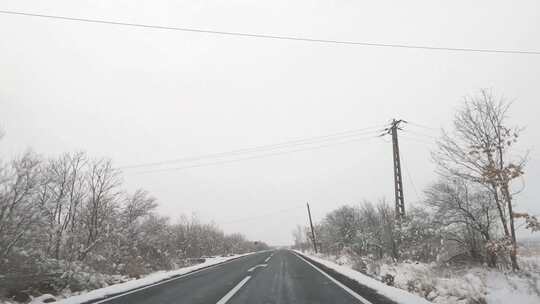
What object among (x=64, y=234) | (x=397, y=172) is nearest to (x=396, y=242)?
(x=397, y=172)

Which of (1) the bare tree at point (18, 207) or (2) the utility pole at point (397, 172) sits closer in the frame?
(1) the bare tree at point (18, 207)

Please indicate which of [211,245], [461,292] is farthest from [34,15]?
[211,245]

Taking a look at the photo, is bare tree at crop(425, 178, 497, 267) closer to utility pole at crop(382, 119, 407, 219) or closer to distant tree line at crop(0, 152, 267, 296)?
utility pole at crop(382, 119, 407, 219)

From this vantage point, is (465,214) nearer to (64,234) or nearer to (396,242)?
(396,242)

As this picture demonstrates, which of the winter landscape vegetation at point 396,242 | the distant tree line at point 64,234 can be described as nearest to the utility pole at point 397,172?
the winter landscape vegetation at point 396,242

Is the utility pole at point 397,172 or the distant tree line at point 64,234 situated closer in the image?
the distant tree line at point 64,234

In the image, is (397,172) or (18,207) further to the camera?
(397,172)

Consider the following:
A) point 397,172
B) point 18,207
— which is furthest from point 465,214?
point 18,207

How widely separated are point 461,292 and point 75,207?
18.7 meters

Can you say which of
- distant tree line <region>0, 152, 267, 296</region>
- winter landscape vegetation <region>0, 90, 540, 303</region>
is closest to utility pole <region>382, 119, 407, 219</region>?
winter landscape vegetation <region>0, 90, 540, 303</region>

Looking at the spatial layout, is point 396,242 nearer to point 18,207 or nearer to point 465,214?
point 465,214

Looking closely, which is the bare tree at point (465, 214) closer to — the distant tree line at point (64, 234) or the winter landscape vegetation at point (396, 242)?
the winter landscape vegetation at point (396, 242)

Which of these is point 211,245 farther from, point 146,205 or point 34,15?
point 34,15

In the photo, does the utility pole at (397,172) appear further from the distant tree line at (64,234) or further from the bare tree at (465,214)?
the distant tree line at (64,234)
